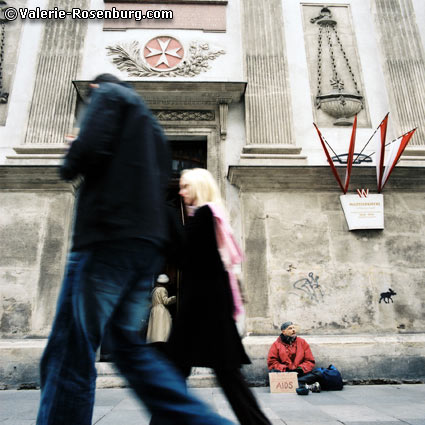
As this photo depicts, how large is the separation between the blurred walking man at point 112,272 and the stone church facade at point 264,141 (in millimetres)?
4661

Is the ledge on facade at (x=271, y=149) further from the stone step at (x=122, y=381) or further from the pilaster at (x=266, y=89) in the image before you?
the stone step at (x=122, y=381)

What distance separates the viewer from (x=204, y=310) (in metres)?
2.42

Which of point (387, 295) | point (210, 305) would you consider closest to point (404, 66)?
point (387, 295)

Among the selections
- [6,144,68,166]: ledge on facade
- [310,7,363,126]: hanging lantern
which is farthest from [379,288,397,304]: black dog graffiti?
[6,144,68,166]: ledge on facade

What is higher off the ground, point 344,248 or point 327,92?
point 327,92

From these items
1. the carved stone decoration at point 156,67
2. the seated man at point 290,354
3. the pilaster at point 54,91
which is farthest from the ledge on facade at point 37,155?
the seated man at point 290,354

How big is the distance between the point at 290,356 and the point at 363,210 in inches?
112

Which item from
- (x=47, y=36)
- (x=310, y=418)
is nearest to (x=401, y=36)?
(x=47, y=36)

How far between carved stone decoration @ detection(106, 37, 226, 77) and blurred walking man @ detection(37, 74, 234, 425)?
21.6 feet

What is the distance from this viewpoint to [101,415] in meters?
3.51

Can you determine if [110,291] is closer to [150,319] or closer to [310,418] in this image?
[310,418]

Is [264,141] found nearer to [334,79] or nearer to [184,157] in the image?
[184,157]

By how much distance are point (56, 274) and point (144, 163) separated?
5.37 meters

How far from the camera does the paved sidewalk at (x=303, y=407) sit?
3277 millimetres
